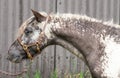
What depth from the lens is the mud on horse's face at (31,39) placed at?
7120mm

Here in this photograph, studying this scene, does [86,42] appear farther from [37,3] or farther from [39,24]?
[37,3]

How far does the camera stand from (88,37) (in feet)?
22.9

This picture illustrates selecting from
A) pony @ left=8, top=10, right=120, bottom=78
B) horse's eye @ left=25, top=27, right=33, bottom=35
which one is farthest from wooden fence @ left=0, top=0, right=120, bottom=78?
horse's eye @ left=25, top=27, right=33, bottom=35

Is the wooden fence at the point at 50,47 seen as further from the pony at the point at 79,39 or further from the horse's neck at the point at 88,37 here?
the horse's neck at the point at 88,37

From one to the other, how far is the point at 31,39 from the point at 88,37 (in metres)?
0.83

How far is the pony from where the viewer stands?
673 cm

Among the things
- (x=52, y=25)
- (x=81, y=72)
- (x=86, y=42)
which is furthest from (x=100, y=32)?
(x=81, y=72)

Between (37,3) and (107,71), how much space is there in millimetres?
4092

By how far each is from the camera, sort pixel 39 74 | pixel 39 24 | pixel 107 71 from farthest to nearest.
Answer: pixel 39 74, pixel 39 24, pixel 107 71

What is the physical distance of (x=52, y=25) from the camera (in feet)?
23.3

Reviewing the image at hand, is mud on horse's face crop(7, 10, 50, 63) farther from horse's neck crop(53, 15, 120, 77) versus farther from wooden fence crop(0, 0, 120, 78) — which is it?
wooden fence crop(0, 0, 120, 78)

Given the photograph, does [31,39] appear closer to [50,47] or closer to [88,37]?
[88,37]

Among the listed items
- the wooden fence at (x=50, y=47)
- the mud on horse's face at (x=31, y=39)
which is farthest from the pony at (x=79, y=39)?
the wooden fence at (x=50, y=47)

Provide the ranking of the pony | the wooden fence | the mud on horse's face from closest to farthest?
the pony → the mud on horse's face → the wooden fence
